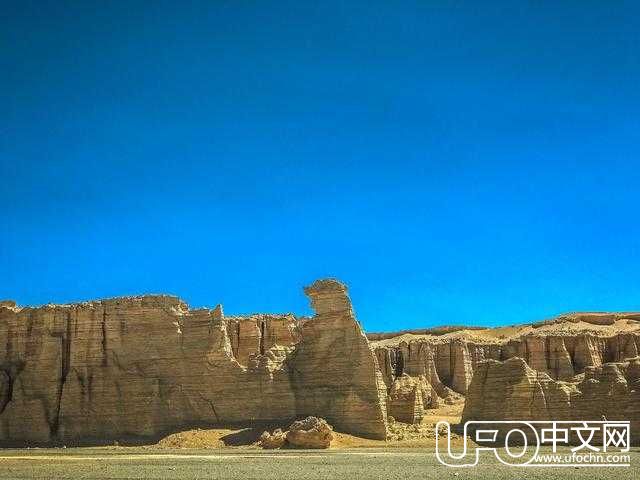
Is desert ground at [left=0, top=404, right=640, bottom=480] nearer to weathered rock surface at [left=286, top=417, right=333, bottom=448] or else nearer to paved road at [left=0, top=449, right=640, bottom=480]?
paved road at [left=0, top=449, right=640, bottom=480]

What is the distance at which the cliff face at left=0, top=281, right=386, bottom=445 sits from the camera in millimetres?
37969

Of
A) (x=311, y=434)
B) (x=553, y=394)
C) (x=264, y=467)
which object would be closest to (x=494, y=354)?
(x=553, y=394)

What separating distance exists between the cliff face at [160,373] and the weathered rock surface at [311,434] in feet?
6.90

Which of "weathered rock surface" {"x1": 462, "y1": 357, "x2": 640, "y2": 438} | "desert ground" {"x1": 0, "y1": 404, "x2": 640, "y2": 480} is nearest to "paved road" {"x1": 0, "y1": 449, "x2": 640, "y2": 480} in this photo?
"desert ground" {"x1": 0, "y1": 404, "x2": 640, "y2": 480}

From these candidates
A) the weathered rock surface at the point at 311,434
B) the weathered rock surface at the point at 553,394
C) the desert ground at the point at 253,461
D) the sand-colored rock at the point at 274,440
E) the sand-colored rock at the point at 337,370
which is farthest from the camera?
the sand-colored rock at the point at 337,370

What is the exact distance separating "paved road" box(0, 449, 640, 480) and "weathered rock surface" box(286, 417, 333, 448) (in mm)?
1075

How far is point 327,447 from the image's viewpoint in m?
35.2

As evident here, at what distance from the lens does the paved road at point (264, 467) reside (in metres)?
26.4

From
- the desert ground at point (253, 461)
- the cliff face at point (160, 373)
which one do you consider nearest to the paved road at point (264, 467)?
the desert ground at point (253, 461)

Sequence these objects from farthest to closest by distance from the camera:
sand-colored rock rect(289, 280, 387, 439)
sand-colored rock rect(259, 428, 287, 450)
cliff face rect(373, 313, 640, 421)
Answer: cliff face rect(373, 313, 640, 421) < sand-colored rock rect(289, 280, 387, 439) < sand-colored rock rect(259, 428, 287, 450)

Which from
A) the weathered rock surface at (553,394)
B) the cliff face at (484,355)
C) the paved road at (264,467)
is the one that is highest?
the cliff face at (484,355)
